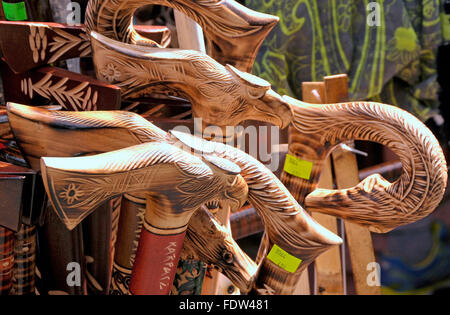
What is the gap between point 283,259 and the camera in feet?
1.91

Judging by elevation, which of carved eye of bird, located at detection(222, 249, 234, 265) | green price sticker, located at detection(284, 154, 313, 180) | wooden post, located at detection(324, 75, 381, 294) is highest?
green price sticker, located at detection(284, 154, 313, 180)

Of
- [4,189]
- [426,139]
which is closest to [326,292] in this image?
[426,139]

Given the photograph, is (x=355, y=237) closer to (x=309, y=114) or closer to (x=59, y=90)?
(x=309, y=114)

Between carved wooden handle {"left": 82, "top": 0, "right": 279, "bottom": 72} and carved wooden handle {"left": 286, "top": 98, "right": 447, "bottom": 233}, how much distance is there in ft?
0.31

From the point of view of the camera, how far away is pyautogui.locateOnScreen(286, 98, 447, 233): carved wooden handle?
0.57 meters

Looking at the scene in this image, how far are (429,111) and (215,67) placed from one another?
895 mm

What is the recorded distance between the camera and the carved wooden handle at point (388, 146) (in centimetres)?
57

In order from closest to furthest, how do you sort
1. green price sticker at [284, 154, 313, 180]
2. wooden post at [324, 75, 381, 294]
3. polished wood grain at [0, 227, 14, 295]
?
polished wood grain at [0, 227, 14, 295], green price sticker at [284, 154, 313, 180], wooden post at [324, 75, 381, 294]

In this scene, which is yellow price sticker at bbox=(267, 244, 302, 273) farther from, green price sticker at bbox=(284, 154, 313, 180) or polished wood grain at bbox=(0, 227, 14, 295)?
polished wood grain at bbox=(0, 227, 14, 295)

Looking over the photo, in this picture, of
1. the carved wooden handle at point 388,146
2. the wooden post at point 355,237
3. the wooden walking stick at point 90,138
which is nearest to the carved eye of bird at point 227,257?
the wooden walking stick at point 90,138

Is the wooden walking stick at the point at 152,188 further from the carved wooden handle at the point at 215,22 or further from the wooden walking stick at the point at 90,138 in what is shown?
the carved wooden handle at the point at 215,22

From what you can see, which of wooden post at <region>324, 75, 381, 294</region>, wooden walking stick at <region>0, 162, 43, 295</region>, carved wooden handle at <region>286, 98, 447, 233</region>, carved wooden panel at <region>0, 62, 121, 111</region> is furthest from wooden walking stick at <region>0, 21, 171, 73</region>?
wooden post at <region>324, 75, 381, 294</region>

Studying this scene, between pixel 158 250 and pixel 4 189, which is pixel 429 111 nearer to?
pixel 158 250

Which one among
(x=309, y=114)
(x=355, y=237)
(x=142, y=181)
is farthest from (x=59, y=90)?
(x=355, y=237)
